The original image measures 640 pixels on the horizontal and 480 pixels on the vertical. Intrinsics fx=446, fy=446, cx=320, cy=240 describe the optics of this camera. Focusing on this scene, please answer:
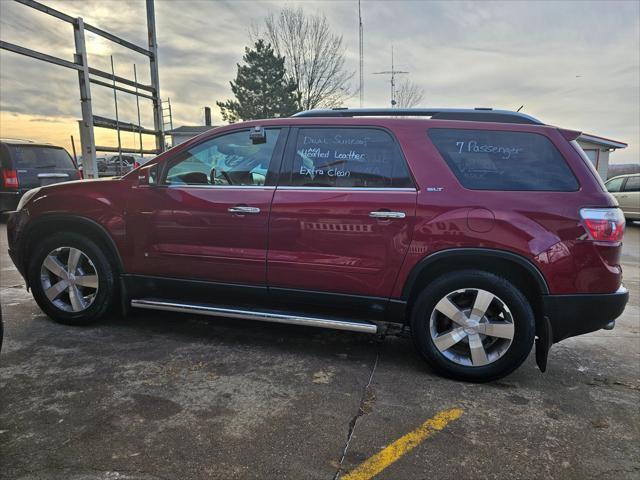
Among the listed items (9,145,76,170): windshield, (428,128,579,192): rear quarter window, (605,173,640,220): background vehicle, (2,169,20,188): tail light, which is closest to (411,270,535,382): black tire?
(428,128,579,192): rear quarter window

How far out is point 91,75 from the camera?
703 cm

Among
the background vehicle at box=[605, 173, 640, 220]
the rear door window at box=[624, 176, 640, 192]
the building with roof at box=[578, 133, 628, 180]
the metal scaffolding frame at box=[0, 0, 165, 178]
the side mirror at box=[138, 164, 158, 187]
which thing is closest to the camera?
the side mirror at box=[138, 164, 158, 187]

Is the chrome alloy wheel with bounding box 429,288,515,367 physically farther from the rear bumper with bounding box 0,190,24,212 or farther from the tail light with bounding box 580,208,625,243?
the rear bumper with bounding box 0,190,24,212

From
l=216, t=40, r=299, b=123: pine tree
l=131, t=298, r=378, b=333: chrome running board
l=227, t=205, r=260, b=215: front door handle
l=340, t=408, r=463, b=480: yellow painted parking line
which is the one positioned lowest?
l=340, t=408, r=463, b=480: yellow painted parking line

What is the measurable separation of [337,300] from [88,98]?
5751mm

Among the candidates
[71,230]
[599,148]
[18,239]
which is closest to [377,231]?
[71,230]

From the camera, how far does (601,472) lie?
7.23ft

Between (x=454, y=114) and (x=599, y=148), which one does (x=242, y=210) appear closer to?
(x=454, y=114)

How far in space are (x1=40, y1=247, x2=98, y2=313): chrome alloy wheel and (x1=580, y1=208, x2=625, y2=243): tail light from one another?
12.5 ft

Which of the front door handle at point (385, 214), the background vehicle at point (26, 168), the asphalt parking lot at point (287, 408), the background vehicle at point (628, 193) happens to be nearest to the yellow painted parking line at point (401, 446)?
the asphalt parking lot at point (287, 408)

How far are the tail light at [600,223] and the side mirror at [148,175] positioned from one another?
3194 mm

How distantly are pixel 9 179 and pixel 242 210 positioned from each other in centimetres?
852

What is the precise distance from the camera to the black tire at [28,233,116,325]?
384cm

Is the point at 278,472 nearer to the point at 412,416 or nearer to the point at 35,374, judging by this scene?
the point at 412,416
